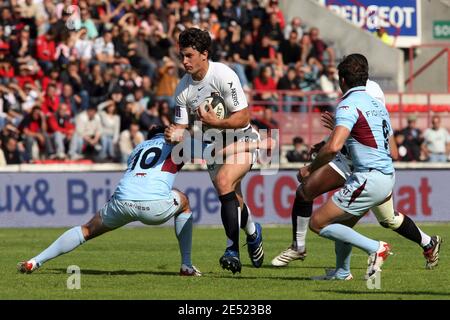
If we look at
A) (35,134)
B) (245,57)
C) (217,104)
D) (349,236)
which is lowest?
(349,236)

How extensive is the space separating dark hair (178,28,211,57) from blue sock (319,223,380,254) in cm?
235

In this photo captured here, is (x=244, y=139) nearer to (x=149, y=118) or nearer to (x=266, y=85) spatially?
(x=149, y=118)

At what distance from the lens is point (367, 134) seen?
36.4ft

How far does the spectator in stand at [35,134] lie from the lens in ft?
76.6

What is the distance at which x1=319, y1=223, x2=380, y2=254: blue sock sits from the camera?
426 inches

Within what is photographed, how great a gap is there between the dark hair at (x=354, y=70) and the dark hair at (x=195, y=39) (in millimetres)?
1648

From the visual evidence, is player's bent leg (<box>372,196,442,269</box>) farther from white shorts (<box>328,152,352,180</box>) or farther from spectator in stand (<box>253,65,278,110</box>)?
spectator in stand (<box>253,65,278,110</box>)

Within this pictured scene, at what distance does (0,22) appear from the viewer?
25.9 meters

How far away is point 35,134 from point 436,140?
844cm

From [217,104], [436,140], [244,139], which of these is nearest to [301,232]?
[244,139]

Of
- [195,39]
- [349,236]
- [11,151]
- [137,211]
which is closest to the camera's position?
[349,236]

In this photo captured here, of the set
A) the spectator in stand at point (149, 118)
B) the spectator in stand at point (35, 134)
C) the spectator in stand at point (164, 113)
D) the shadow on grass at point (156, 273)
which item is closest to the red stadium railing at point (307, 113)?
the spectator in stand at point (164, 113)
